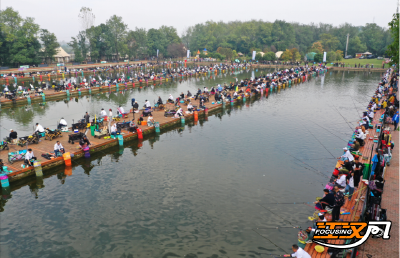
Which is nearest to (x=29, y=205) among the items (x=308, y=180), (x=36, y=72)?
(x=308, y=180)

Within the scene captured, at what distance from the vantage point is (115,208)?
1378 cm

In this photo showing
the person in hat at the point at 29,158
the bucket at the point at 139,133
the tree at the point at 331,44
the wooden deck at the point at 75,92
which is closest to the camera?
the person in hat at the point at 29,158

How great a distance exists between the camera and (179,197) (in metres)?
14.8

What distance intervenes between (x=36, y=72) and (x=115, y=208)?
64048 millimetres

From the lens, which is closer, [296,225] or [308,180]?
[296,225]

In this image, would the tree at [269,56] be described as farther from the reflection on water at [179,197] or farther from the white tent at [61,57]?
the reflection on water at [179,197]

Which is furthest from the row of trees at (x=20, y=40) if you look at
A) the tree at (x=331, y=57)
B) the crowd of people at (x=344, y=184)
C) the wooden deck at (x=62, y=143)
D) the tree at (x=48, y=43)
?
the tree at (x=331, y=57)

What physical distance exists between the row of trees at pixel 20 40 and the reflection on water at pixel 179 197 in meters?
63.1

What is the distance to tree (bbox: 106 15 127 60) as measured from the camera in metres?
91.7

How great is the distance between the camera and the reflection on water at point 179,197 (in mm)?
11453

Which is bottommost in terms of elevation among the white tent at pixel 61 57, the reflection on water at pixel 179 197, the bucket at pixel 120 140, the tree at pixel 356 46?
the reflection on water at pixel 179 197

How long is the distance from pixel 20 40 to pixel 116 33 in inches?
1274

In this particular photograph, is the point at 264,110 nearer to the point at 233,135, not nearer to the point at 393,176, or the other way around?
the point at 233,135

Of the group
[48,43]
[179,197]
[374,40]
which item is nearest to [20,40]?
[48,43]
